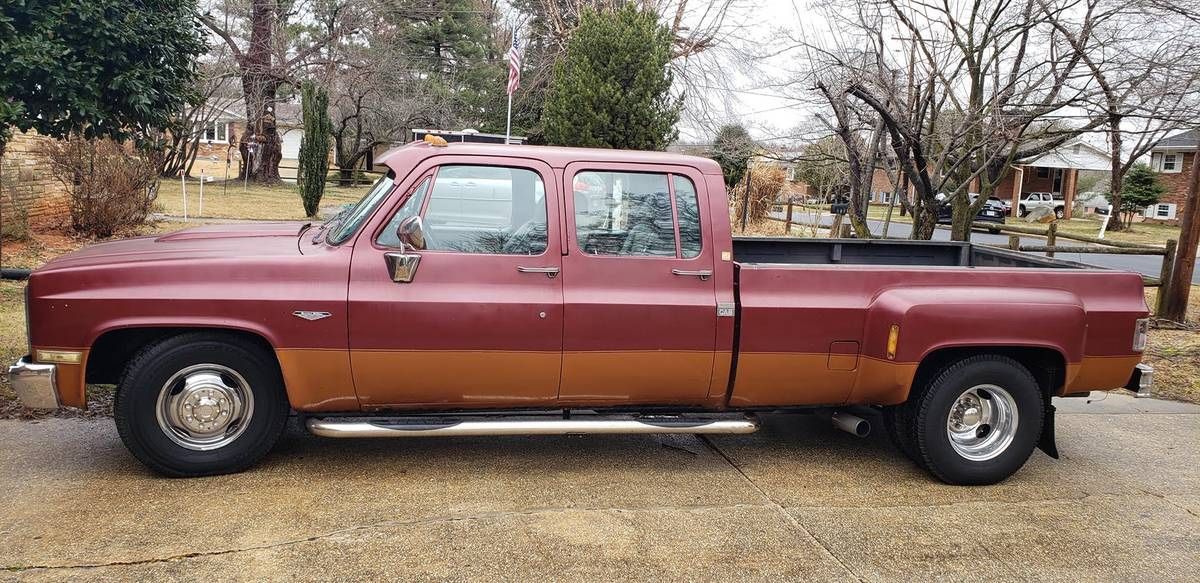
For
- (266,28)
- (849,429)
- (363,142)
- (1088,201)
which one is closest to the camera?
(849,429)

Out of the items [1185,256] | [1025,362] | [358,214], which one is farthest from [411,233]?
[1185,256]

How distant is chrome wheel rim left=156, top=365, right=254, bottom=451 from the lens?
460 centimetres

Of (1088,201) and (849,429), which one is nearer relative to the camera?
(849,429)

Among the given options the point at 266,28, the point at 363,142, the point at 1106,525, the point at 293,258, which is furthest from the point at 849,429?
the point at 363,142

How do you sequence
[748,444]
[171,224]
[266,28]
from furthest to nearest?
[266,28] → [171,224] → [748,444]

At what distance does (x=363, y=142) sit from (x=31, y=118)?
33.6 m

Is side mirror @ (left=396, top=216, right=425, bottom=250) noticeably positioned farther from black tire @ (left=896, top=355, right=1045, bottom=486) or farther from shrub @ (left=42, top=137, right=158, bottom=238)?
shrub @ (left=42, top=137, right=158, bottom=238)

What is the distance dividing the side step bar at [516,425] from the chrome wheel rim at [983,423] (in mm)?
1181

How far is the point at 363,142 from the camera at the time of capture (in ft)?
130

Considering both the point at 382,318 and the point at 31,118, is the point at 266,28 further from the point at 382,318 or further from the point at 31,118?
the point at 382,318

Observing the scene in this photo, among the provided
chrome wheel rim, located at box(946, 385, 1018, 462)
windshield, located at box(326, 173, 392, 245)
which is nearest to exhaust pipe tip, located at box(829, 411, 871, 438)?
chrome wheel rim, located at box(946, 385, 1018, 462)

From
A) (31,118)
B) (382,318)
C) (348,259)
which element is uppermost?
(31,118)

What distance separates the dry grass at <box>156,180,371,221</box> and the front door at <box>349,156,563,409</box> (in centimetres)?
1175

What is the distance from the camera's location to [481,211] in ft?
16.0
